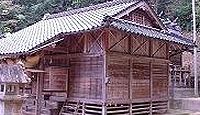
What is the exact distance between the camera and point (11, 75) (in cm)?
753

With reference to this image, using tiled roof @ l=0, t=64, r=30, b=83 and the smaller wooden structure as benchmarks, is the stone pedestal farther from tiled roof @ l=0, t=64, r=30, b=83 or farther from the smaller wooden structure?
tiled roof @ l=0, t=64, r=30, b=83

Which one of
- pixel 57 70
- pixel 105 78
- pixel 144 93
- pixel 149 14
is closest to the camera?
pixel 105 78

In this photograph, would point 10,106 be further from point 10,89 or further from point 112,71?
point 112,71

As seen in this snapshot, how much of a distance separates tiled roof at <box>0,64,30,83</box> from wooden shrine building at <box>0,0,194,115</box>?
4.45 m

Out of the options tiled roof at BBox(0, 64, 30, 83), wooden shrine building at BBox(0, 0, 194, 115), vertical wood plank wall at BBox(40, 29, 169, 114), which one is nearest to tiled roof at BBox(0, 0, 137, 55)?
wooden shrine building at BBox(0, 0, 194, 115)

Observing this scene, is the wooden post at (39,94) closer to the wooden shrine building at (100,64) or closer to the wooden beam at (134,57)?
the wooden shrine building at (100,64)

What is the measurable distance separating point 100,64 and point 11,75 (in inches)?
221

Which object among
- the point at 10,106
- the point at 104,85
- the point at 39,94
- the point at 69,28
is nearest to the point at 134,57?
the point at 104,85

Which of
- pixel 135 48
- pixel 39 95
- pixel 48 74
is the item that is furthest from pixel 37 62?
pixel 135 48

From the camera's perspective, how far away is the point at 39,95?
13984 millimetres

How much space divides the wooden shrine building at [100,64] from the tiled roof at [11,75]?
445 centimetres

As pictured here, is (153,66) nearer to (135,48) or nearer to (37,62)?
(135,48)

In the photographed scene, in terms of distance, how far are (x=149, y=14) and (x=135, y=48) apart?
8.35 ft

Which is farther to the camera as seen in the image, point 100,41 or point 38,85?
point 38,85
